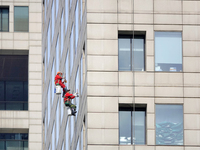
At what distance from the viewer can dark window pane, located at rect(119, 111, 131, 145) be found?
1346 inches

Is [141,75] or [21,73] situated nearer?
[141,75]

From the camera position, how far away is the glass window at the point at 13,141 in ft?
243

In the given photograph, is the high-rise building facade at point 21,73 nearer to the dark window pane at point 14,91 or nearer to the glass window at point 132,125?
the dark window pane at point 14,91

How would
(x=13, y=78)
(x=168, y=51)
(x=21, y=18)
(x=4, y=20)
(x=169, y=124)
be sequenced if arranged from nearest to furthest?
(x=169, y=124) → (x=168, y=51) → (x=21, y=18) → (x=4, y=20) → (x=13, y=78)

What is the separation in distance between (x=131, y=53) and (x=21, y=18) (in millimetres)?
41012

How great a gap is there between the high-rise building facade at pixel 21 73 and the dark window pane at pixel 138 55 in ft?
125

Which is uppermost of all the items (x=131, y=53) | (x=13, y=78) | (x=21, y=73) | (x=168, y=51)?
(x=168, y=51)

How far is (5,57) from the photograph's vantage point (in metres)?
75.9

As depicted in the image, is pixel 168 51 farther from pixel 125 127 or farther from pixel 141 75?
pixel 125 127

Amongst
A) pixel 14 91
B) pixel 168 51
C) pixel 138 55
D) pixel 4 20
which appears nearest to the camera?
pixel 168 51

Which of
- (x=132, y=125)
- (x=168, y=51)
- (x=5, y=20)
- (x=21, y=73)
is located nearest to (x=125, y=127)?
(x=132, y=125)

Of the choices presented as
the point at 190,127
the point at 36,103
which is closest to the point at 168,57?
the point at 190,127

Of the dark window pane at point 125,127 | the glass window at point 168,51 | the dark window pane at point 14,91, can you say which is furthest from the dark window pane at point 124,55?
the dark window pane at point 14,91

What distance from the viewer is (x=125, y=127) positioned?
113 ft
